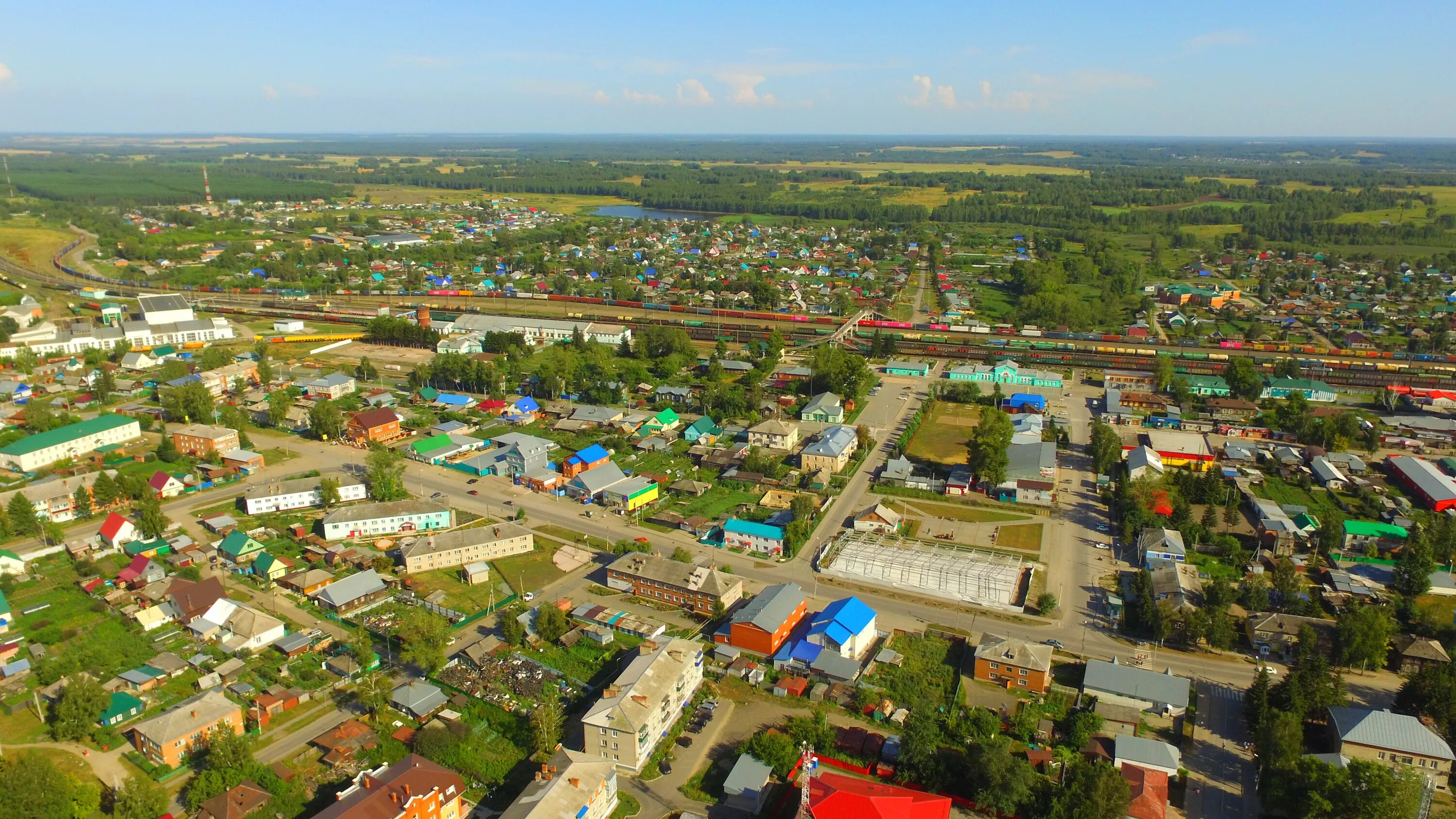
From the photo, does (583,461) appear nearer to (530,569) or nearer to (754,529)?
(530,569)

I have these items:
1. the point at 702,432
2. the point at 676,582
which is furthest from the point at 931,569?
the point at 702,432

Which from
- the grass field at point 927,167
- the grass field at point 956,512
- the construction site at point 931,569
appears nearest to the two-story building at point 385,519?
the construction site at point 931,569

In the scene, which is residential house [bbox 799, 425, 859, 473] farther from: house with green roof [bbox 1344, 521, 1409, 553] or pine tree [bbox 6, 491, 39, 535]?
pine tree [bbox 6, 491, 39, 535]

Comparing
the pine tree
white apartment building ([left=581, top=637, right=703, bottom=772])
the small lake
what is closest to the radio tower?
white apartment building ([left=581, top=637, right=703, bottom=772])

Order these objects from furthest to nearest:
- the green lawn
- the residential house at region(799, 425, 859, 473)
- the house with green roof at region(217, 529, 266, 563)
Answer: the residential house at region(799, 425, 859, 473) → the house with green roof at region(217, 529, 266, 563) → the green lawn

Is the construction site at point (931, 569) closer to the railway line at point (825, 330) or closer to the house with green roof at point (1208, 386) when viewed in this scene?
the house with green roof at point (1208, 386)

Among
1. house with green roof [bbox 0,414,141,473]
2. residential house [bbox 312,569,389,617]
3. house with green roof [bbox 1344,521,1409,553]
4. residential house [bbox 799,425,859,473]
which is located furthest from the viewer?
residential house [bbox 799,425,859,473]
